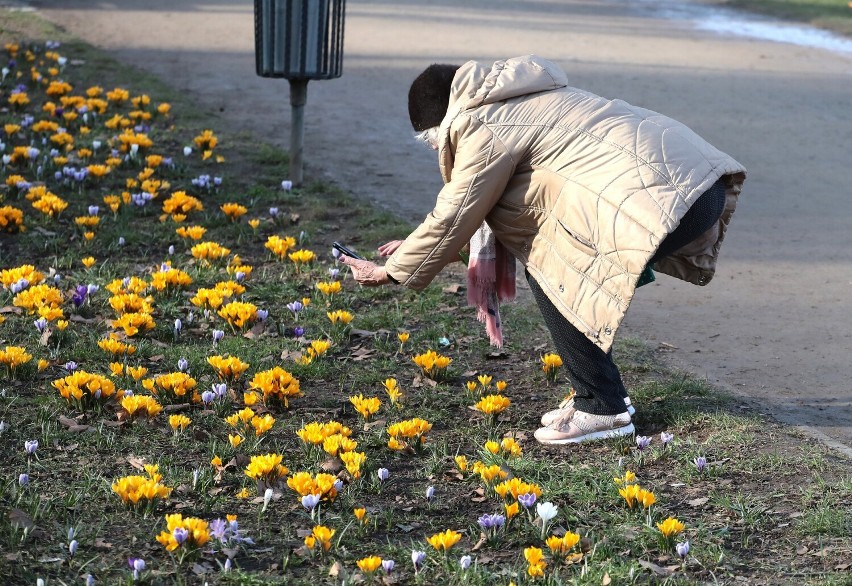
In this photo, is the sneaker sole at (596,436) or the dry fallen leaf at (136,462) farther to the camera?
the sneaker sole at (596,436)

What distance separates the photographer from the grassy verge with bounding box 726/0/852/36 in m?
14.7

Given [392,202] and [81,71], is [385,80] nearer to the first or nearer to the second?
[81,71]

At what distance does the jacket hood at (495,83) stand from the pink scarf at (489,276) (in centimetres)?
62

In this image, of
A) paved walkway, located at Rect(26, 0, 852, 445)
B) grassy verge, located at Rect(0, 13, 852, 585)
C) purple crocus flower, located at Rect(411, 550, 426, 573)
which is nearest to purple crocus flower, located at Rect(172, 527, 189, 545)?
grassy verge, located at Rect(0, 13, 852, 585)

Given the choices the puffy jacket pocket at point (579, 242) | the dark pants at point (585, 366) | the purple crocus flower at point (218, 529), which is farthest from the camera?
the dark pants at point (585, 366)

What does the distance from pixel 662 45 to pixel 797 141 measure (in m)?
4.60

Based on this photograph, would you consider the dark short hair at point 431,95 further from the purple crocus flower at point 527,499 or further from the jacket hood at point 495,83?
the purple crocus flower at point 527,499

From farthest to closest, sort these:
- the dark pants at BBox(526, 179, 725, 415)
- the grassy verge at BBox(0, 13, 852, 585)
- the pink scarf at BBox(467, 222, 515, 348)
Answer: the pink scarf at BBox(467, 222, 515, 348)
the dark pants at BBox(526, 179, 725, 415)
the grassy verge at BBox(0, 13, 852, 585)

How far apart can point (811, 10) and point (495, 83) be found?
13617 millimetres

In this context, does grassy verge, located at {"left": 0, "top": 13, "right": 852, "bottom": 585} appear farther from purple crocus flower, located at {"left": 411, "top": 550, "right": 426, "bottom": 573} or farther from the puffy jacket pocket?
the puffy jacket pocket

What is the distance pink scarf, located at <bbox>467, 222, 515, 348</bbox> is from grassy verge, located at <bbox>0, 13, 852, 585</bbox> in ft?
0.92

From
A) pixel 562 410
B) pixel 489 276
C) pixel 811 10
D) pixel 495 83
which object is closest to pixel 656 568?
pixel 562 410

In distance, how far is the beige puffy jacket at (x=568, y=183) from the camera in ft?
12.2

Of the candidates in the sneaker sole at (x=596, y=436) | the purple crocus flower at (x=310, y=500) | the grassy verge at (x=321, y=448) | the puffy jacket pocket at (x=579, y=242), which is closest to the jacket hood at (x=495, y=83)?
the puffy jacket pocket at (x=579, y=242)
